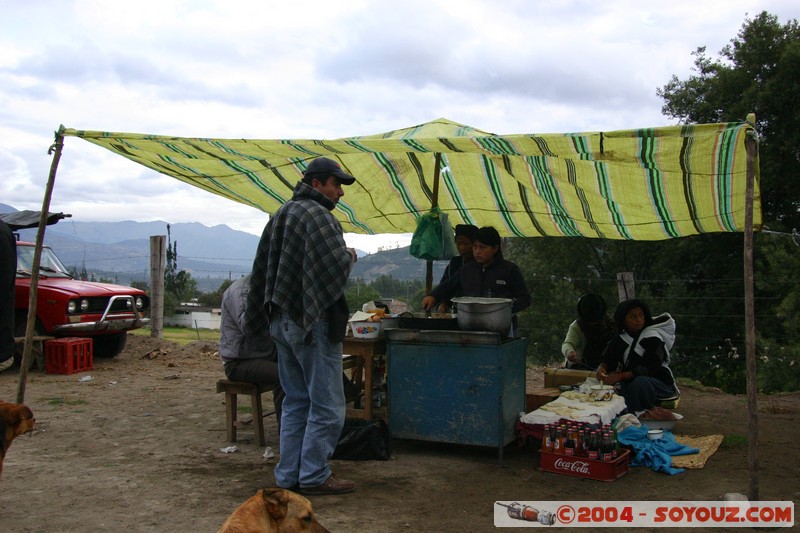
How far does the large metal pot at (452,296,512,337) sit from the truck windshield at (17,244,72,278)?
7.32 meters

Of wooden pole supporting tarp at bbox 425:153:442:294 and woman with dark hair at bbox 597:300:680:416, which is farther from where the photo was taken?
wooden pole supporting tarp at bbox 425:153:442:294

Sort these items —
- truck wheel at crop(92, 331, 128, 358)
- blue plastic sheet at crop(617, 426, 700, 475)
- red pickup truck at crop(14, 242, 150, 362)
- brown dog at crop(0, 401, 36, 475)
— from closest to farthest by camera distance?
brown dog at crop(0, 401, 36, 475) < blue plastic sheet at crop(617, 426, 700, 475) < red pickup truck at crop(14, 242, 150, 362) < truck wheel at crop(92, 331, 128, 358)

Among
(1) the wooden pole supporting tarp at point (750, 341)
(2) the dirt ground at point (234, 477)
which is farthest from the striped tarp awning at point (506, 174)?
(2) the dirt ground at point (234, 477)

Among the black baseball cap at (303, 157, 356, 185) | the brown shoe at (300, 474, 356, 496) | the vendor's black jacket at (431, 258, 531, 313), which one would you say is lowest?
the brown shoe at (300, 474, 356, 496)

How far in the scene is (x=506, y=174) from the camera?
269 inches

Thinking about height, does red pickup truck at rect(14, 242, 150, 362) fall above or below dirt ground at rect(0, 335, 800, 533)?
above

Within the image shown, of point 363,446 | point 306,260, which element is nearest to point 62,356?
point 363,446

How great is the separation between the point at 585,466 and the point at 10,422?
3.56 meters

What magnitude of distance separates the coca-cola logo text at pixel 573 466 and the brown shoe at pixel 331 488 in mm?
1475

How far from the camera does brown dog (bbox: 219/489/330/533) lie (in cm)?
223

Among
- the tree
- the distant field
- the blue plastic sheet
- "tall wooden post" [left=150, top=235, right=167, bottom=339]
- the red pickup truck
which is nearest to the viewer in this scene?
the blue plastic sheet

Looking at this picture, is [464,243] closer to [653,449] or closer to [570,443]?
[570,443]

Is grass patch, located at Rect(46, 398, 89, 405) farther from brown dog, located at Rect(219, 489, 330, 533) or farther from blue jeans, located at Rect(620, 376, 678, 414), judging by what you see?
brown dog, located at Rect(219, 489, 330, 533)

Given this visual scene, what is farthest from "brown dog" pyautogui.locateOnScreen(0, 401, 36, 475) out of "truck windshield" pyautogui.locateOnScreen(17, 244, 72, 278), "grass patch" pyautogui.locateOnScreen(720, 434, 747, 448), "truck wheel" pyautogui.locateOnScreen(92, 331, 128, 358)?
"truck wheel" pyautogui.locateOnScreen(92, 331, 128, 358)
